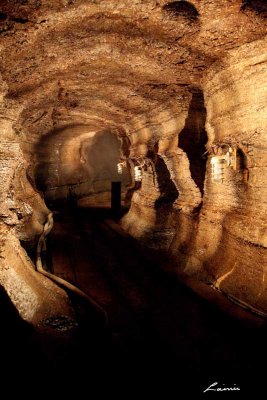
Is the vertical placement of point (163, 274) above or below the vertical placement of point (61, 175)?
below

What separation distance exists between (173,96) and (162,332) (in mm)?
4896

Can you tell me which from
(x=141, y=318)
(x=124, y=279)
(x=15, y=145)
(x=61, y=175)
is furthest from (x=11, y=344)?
(x=61, y=175)

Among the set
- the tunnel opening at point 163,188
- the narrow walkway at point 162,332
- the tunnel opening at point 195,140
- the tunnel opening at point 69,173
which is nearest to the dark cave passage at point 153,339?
the narrow walkway at point 162,332

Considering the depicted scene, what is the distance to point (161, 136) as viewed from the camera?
26.3ft

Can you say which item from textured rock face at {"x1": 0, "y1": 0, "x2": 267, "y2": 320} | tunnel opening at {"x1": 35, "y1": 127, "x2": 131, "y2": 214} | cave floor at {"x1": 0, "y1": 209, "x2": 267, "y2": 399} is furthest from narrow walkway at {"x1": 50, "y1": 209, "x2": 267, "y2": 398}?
tunnel opening at {"x1": 35, "y1": 127, "x2": 131, "y2": 214}

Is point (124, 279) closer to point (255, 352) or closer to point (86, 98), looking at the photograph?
point (255, 352)

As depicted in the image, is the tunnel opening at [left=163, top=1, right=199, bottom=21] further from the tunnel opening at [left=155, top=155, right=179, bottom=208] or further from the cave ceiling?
the tunnel opening at [left=155, top=155, right=179, bottom=208]

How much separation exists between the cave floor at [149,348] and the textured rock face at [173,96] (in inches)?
24.0

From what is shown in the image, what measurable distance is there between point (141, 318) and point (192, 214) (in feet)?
9.62

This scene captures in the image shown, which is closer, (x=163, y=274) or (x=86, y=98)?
(x=163, y=274)

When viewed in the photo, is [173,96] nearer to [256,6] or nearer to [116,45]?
[116,45]

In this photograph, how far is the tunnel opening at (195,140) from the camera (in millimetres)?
6773

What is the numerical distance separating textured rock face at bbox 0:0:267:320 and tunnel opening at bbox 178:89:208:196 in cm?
2
